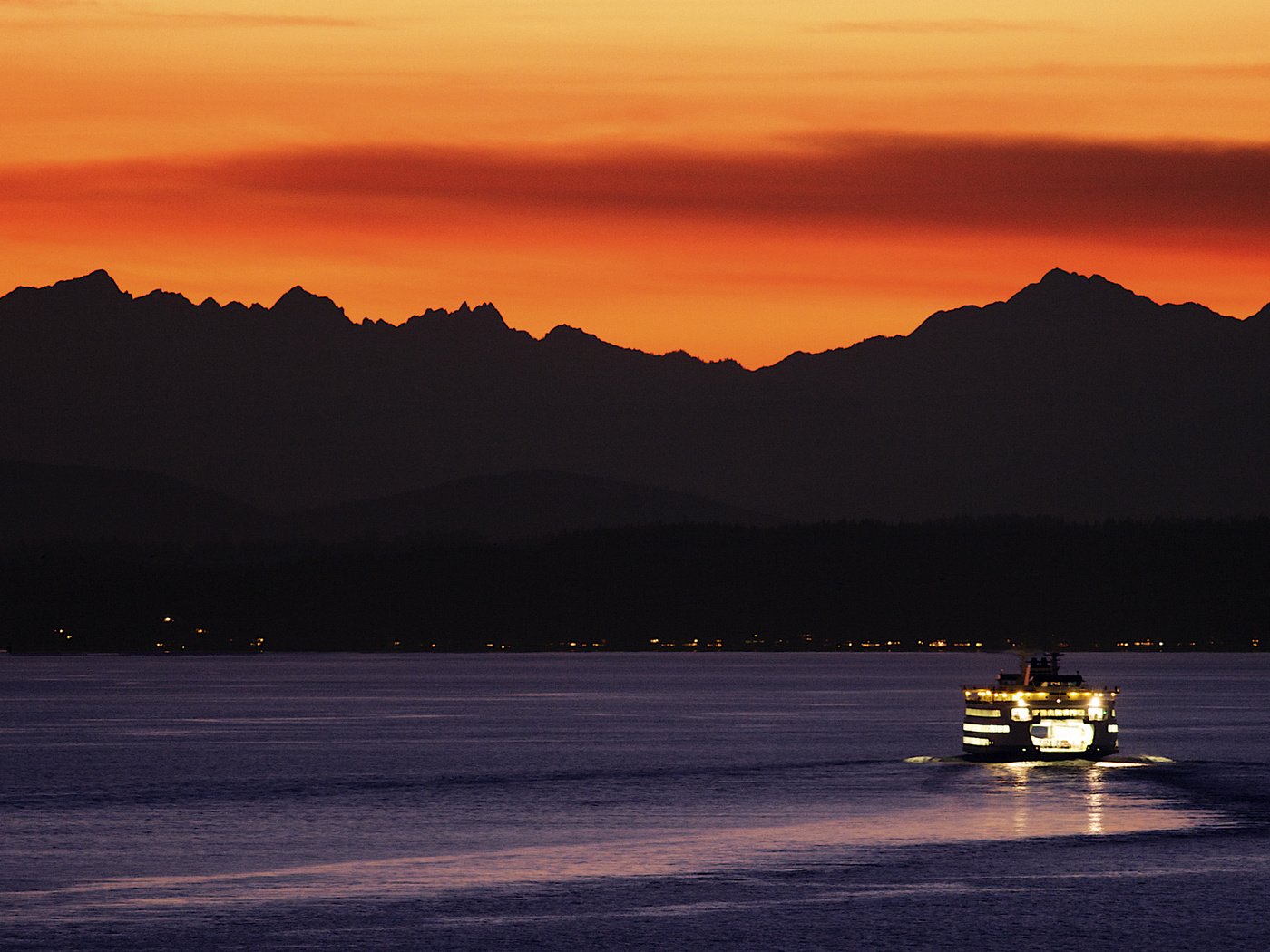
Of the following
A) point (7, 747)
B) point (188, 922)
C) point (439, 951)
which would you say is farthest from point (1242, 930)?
point (7, 747)

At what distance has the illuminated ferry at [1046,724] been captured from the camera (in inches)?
5153

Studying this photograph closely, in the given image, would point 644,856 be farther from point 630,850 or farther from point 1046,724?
point 1046,724

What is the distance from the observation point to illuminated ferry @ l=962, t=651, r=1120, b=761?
429ft

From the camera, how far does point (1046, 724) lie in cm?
13112

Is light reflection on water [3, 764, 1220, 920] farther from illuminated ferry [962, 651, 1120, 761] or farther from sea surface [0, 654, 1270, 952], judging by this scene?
illuminated ferry [962, 651, 1120, 761]

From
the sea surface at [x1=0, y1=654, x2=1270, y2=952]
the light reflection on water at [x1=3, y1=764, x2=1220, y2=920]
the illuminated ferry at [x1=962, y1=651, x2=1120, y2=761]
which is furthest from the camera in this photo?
the illuminated ferry at [x1=962, y1=651, x2=1120, y2=761]

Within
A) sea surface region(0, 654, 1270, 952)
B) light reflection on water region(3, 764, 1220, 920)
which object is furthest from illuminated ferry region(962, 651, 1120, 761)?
light reflection on water region(3, 764, 1220, 920)

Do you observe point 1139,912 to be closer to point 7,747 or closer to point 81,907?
point 81,907

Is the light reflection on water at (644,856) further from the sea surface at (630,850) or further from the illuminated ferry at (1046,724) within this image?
the illuminated ferry at (1046,724)

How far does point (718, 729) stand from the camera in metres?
185

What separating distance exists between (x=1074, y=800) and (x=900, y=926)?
45.6 meters

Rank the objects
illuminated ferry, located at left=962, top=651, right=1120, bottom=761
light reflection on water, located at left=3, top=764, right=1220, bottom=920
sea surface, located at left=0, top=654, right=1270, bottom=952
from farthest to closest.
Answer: illuminated ferry, located at left=962, top=651, right=1120, bottom=761 → light reflection on water, located at left=3, top=764, right=1220, bottom=920 → sea surface, located at left=0, top=654, right=1270, bottom=952

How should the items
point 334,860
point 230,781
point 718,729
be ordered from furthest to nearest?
1. point 718,729
2. point 230,781
3. point 334,860

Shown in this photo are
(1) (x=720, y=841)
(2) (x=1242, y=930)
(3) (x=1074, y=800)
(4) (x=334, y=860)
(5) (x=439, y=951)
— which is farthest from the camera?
(3) (x=1074, y=800)
